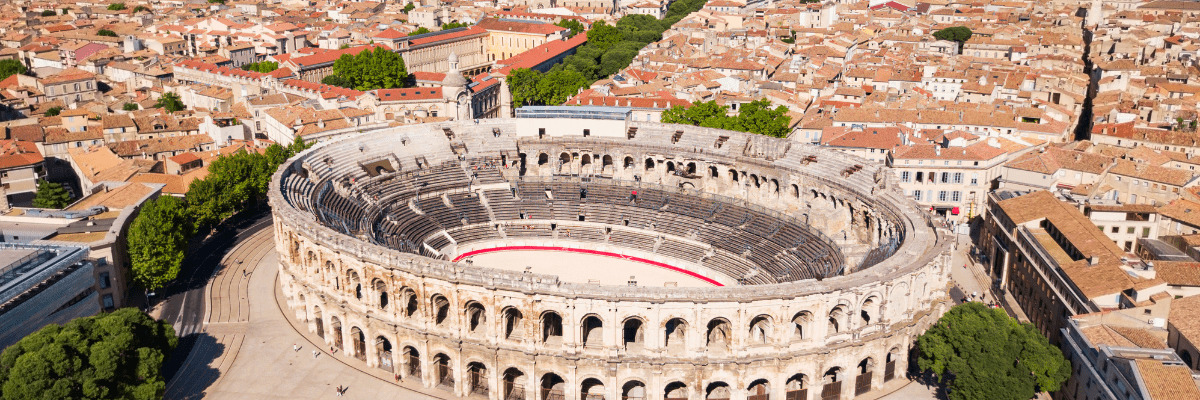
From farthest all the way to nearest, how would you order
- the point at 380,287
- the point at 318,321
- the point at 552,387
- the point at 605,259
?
the point at 605,259 → the point at 318,321 → the point at 380,287 → the point at 552,387

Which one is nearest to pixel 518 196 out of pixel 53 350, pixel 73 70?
pixel 53 350

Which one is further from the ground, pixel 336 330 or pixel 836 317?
pixel 836 317

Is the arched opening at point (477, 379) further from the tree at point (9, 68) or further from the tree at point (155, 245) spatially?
the tree at point (9, 68)

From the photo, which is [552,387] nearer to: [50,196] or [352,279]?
[352,279]

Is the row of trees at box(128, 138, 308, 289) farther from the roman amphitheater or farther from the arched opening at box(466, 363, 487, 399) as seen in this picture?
the arched opening at box(466, 363, 487, 399)

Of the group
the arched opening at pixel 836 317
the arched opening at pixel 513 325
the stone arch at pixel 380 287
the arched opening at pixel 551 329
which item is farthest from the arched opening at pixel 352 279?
the arched opening at pixel 836 317

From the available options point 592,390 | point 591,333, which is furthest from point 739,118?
point 592,390

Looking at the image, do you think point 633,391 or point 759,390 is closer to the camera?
point 759,390

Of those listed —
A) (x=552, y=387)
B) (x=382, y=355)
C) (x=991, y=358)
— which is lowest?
(x=552, y=387)
